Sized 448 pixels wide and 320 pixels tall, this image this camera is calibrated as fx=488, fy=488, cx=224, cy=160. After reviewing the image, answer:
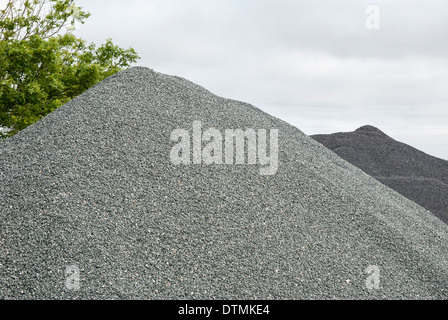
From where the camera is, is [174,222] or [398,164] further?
[398,164]

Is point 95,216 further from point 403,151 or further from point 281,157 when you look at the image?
point 403,151

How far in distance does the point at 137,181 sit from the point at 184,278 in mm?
1387

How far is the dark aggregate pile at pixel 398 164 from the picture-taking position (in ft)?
34.8

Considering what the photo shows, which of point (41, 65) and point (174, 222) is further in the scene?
point (41, 65)

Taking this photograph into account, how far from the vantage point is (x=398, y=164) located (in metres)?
12.6

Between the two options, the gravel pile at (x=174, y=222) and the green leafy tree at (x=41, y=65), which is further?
the green leafy tree at (x=41, y=65)

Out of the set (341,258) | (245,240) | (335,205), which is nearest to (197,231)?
(245,240)

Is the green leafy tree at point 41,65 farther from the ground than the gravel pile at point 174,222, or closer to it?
farther from the ground

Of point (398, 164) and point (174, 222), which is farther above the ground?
point (398, 164)

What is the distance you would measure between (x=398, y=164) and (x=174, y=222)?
364 inches

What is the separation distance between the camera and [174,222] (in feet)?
15.8

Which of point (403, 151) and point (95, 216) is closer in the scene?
point (95, 216)

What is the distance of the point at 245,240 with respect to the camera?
15.9 ft

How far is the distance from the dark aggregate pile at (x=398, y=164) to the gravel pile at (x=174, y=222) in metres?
3.90
